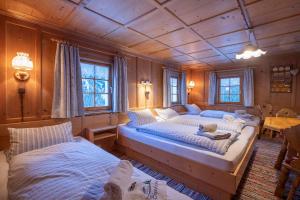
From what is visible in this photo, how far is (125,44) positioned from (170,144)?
2218 mm

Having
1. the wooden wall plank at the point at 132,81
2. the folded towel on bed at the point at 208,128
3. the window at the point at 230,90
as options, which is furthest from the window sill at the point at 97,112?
the window at the point at 230,90

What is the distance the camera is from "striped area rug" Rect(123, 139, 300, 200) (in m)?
1.84

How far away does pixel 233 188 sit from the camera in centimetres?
161

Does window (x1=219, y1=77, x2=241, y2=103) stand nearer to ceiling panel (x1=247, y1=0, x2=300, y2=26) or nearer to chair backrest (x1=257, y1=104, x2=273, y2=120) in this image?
chair backrest (x1=257, y1=104, x2=273, y2=120)

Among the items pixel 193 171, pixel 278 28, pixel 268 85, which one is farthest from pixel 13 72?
pixel 268 85

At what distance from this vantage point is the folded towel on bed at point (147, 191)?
95 centimetres

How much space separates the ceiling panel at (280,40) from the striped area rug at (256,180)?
2259mm

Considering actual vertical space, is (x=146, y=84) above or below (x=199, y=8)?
below

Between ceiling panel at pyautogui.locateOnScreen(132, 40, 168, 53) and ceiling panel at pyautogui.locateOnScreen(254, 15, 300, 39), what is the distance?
1695 mm

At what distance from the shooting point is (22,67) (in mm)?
2012

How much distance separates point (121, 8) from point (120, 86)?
65.5 inches

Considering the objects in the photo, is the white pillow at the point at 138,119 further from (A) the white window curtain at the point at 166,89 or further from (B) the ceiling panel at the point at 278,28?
(B) the ceiling panel at the point at 278,28

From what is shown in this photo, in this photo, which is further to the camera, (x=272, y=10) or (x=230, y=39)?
(x=230, y=39)

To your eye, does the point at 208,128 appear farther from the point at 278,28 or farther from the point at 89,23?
the point at 89,23
